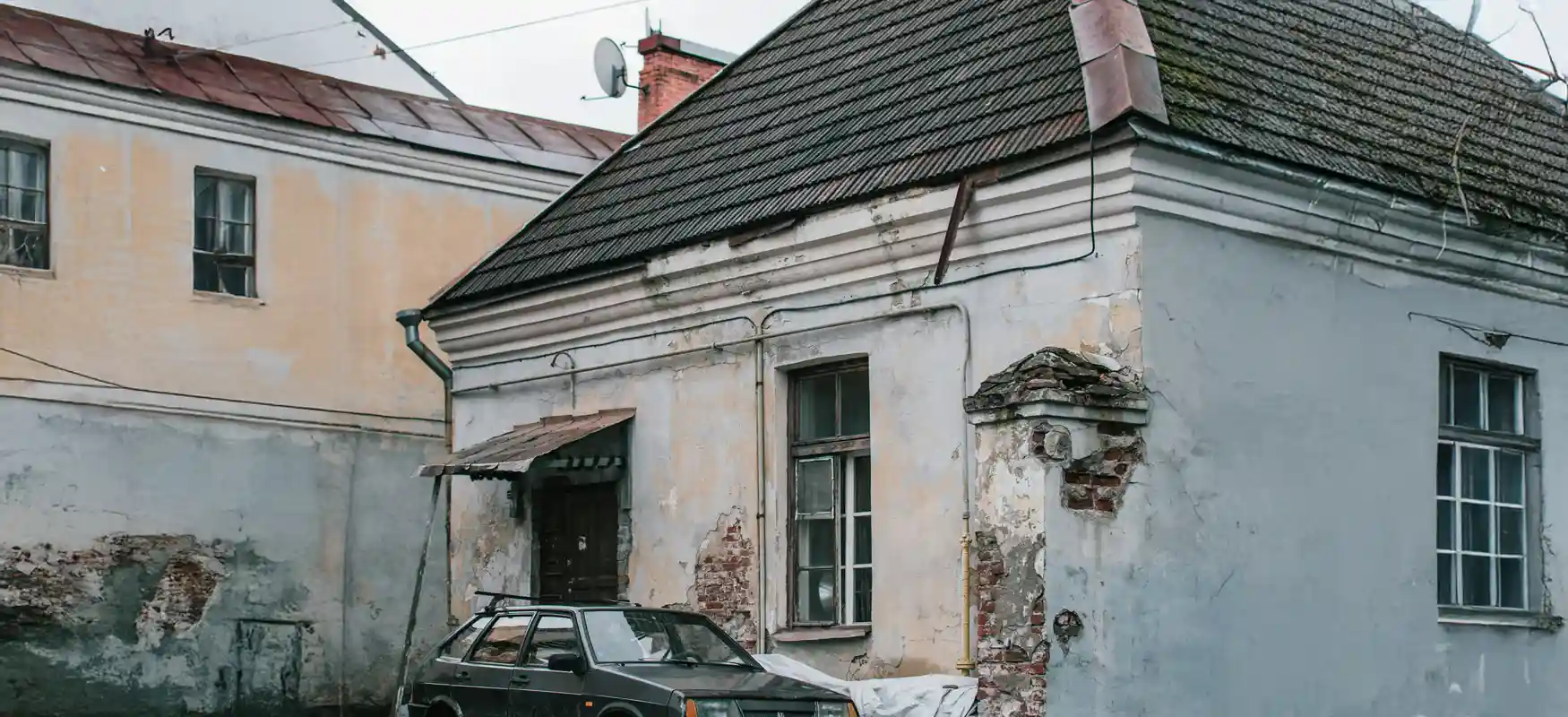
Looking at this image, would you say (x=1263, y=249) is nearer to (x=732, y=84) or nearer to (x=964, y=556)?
(x=964, y=556)

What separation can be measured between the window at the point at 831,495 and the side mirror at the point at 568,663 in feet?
7.91

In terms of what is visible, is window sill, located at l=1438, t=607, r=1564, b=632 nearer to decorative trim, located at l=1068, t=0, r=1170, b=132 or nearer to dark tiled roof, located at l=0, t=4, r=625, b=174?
decorative trim, located at l=1068, t=0, r=1170, b=132

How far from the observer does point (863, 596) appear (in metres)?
12.9

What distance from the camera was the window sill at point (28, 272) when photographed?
16859 millimetres

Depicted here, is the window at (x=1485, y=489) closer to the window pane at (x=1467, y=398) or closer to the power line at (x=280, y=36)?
the window pane at (x=1467, y=398)

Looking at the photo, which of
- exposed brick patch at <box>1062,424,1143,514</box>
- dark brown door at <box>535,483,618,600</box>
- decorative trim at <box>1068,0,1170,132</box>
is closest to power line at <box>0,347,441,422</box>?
dark brown door at <box>535,483,618,600</box>

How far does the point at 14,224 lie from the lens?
55.8 feet

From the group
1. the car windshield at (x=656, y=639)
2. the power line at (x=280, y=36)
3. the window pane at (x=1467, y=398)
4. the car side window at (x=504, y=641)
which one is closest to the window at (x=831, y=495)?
the car windshield at (x=656, y=639)

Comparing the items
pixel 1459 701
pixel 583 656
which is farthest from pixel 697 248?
pixel 1459 701

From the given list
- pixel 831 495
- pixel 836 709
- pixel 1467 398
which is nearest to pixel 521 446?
pixel 831 495

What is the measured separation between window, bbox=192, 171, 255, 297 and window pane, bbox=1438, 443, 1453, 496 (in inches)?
449

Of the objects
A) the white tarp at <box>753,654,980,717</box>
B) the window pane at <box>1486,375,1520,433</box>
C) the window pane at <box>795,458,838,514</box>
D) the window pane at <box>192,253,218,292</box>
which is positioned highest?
the window pane at <box>192,253,218,292</box>

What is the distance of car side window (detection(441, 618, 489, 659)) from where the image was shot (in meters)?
12.2

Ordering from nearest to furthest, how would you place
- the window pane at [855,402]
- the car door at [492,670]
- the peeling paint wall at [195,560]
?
the car door at [492,670] < the window pane at [855,402] < the peeling paint wall at [195,560]
